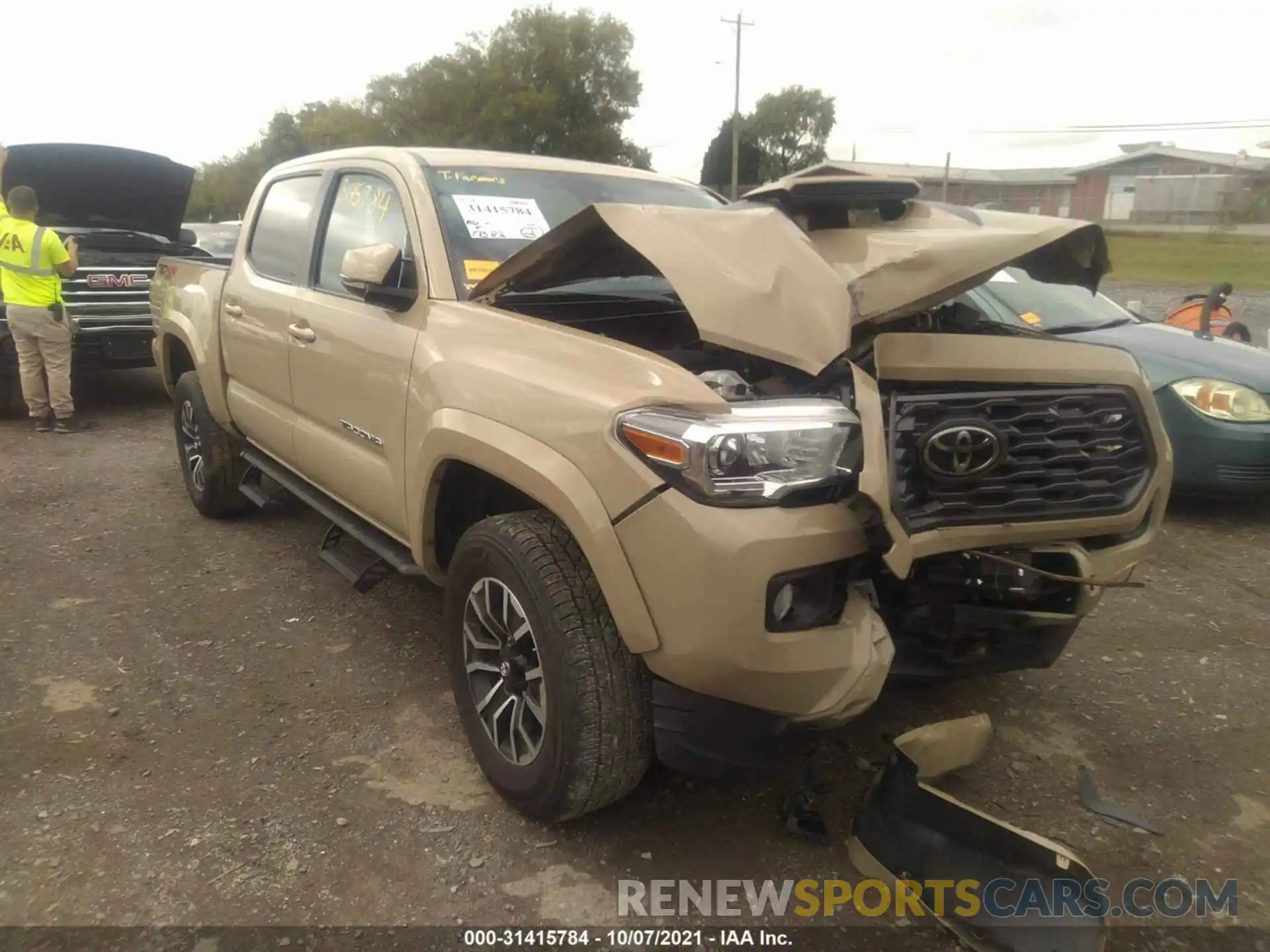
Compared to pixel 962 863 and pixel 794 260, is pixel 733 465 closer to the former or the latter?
pixel 794 260

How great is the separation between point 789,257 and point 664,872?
5.44 feet

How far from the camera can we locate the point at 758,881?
7.89 ft

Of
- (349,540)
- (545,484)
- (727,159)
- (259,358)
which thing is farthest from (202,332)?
(727,159)

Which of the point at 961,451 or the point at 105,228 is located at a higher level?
the point at 105,228

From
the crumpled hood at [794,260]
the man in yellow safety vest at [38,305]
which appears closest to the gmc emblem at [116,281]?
A: the man in yellow safety vest at [38,305]

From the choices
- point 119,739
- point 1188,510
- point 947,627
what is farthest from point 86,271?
point 1188,510

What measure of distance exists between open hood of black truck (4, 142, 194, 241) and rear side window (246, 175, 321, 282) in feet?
14.0

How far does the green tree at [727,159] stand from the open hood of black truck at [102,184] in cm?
4216

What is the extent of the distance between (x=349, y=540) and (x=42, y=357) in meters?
5.03

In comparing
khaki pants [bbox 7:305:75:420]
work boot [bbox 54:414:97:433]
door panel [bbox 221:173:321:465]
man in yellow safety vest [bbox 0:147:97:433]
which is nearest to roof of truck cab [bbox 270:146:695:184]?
door panel [bbox 221:173:321:465]

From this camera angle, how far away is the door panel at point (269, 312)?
397cm

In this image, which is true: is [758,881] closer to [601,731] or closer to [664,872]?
[664,872]

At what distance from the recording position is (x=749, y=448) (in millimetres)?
2059

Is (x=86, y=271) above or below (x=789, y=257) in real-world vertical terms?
below
